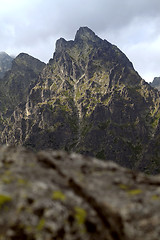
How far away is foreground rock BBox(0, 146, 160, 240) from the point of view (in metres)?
16.7

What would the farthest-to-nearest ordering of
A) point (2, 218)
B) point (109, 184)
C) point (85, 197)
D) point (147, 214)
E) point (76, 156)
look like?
point (76, 156)
point (109, 184)
point (85, 197)
point (147, 214)
point (2, 218)

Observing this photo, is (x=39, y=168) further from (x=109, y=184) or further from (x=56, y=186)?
(x=109, y=184)

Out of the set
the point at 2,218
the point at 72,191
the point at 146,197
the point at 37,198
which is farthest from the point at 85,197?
the point at 2,218

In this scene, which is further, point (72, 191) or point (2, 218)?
point (72, 191)

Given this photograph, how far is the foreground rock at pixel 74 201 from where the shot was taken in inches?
659

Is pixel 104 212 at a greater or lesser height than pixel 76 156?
lesser

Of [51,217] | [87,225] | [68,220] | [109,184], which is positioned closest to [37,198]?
[51,217]

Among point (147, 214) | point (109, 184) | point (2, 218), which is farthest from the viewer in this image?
point (109, 184)

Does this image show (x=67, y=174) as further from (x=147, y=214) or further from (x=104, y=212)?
(x=147, y=214)

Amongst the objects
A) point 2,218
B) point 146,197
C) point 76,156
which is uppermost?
point 76,156

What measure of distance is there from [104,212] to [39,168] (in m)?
7.43

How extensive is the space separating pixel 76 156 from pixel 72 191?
17.2 feet

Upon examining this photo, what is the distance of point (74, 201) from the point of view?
61.3ft

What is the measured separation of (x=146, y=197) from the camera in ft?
63.4
